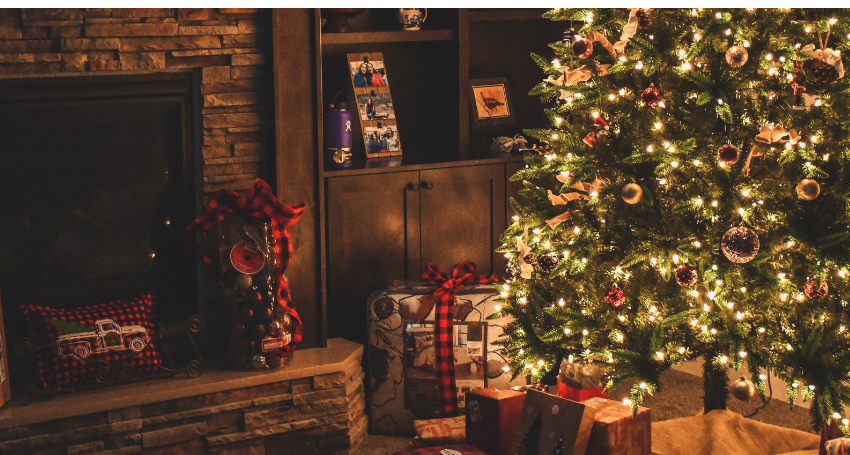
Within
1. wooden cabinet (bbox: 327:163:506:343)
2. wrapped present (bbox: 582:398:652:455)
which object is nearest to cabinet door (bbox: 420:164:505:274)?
wooden cabinet (bbox: 327:163:506:343)

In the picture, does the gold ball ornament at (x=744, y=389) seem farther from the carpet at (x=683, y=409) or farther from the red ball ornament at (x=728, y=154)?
the carpet at (x=683, y=409)

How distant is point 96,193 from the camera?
2.57 meters

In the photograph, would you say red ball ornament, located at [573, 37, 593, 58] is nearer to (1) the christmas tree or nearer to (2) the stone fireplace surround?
(1) the christmas tree

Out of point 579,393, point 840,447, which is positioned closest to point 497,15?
point 579,393

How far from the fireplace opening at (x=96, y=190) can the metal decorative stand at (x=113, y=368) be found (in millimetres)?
173

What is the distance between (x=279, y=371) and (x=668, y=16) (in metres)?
1.58

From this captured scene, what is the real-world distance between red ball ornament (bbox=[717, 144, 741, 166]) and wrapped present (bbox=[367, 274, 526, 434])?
1.33 meters

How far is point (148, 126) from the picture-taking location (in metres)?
2.62

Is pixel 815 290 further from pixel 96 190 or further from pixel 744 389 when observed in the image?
pixel 96 190

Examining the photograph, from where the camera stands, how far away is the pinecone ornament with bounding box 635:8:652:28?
1.73m

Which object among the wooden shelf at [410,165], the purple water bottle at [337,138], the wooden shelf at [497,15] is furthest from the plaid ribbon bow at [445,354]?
the wooden shelf at [497,15]

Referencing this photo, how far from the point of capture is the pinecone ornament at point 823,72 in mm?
1564

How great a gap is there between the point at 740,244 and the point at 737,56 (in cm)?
37
